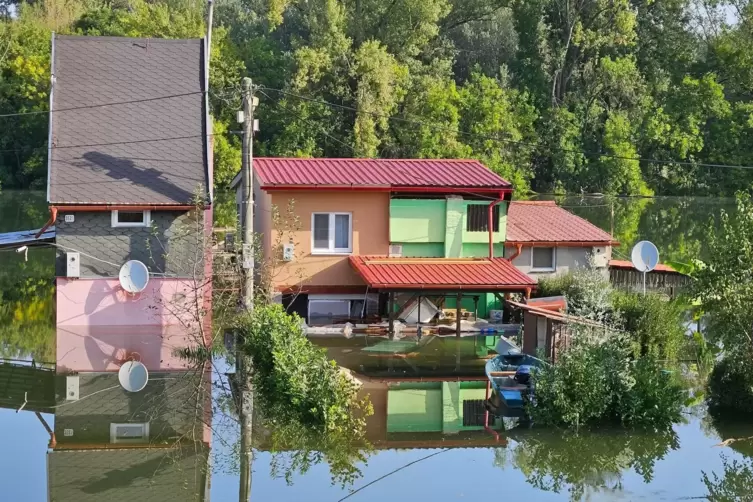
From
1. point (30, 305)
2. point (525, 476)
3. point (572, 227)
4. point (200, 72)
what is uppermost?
point (200, 72)

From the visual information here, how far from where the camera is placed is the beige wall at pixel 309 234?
→ 2630 cm

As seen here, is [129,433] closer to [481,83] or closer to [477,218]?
[477,218]

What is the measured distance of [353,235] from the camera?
26.7 m

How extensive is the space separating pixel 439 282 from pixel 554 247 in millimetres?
5113

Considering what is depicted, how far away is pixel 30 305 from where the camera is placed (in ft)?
91.6

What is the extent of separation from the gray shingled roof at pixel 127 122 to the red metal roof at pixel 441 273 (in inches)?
186

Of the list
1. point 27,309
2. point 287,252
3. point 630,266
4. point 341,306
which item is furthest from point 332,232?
point 630,266

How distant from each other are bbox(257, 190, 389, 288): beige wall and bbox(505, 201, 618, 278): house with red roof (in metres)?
3.73

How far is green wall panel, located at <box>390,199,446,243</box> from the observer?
26.8 metres

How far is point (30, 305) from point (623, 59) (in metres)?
43.8

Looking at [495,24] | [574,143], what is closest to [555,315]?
[574,143]

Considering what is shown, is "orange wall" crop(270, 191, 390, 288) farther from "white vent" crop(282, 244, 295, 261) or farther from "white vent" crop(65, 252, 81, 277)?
"white vent" crop(65, 252, 81, 277)

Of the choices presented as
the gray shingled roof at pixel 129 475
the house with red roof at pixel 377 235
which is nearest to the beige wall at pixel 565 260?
the house with red roof at pixel 377 235

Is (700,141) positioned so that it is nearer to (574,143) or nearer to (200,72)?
(574,143)
